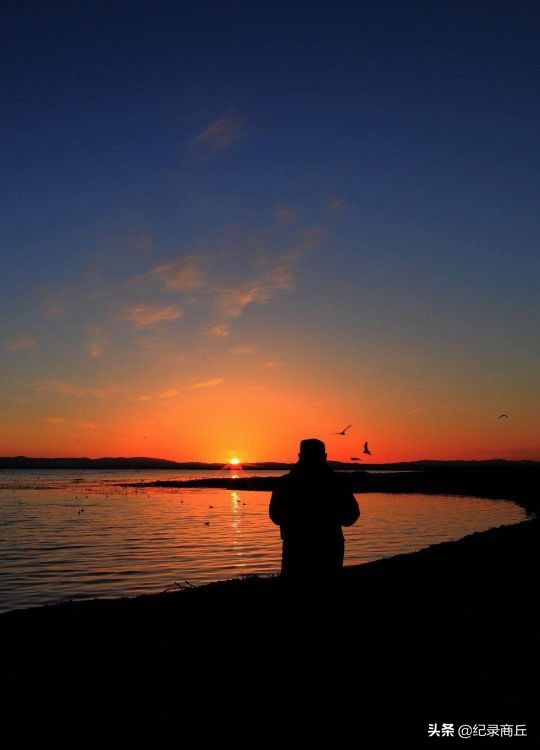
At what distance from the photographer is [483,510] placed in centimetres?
4838

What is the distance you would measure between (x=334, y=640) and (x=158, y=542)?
79.5 feet

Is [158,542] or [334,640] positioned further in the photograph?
[158,542]

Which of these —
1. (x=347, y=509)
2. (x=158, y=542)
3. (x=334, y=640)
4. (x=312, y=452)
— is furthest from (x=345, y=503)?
(x=158, y=542)

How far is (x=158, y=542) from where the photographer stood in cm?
2977

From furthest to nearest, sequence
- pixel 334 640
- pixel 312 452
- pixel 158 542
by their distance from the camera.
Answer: pixel 158 542
pixel 334 640
pixel 312 452

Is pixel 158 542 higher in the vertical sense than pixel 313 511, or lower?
lower

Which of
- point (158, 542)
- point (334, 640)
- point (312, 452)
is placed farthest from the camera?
point (158, 542)

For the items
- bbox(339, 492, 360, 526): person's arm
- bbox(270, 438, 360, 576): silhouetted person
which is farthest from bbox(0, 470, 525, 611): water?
bbox(339, 492, 360, 526): person's arm

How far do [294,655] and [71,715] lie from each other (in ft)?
8.33

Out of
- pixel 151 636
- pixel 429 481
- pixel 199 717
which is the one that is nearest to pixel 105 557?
pixel 151 636

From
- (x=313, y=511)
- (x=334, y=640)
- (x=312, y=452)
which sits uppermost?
(x=312, y=452)

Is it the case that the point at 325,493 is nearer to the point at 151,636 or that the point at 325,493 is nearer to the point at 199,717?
the point at 199,717

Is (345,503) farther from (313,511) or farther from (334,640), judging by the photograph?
(334,640)

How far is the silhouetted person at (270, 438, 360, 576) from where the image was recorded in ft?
21.1
